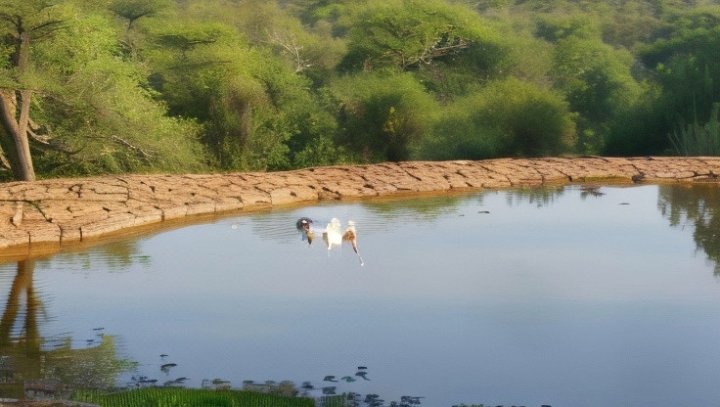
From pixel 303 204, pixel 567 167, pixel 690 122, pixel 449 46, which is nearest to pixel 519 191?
pixel 567 167

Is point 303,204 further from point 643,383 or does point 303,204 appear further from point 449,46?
point 449,46

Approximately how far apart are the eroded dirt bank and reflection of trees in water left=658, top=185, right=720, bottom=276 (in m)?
0.62

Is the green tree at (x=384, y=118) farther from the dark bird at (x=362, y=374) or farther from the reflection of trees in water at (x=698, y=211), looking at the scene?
the dark bird at (x=362, y=374)

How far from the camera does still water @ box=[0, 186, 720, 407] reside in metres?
4.67

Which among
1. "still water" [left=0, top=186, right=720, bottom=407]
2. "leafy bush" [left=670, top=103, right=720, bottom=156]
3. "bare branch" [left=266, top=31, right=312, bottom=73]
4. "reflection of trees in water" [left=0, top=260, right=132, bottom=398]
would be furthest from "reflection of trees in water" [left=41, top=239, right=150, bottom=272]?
"bare branch" [left=266, top=31, right=312, bottom=73]

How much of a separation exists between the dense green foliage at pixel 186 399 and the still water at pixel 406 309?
22cm

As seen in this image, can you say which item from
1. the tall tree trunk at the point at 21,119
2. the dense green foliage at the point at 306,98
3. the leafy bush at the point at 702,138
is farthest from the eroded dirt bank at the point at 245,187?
the tall tree trunk at the point at 21,119

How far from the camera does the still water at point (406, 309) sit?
4.67 meters

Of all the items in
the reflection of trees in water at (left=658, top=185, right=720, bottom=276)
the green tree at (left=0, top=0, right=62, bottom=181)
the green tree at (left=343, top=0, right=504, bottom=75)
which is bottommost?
the reflection of trees in water at (left=658, top=185, right=720, bottom=276)

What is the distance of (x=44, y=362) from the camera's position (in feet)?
15.9

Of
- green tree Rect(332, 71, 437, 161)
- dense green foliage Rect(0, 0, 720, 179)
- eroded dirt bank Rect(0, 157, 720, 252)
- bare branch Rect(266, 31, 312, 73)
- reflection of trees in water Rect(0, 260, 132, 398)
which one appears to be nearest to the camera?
reflection of trees in water Rect(0, 260, 132, 398)

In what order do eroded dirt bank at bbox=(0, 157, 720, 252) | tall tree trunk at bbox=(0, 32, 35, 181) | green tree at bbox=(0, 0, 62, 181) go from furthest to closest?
1. tall tree trunk at bbox=(0, 32, 35, 181)
2. green tree at bbox=(0, 0, 62, 181)
3. eroded dirt bank at bbox=(0, 157, 720, 252)

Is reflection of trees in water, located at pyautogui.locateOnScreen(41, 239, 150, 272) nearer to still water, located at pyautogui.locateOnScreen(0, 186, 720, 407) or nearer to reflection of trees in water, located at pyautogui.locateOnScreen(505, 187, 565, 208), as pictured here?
still water, located at pyautogui.locateOnScreen(0, 186, 720, 407)

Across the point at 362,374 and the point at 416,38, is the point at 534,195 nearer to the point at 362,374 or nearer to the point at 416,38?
the point at 362,374
